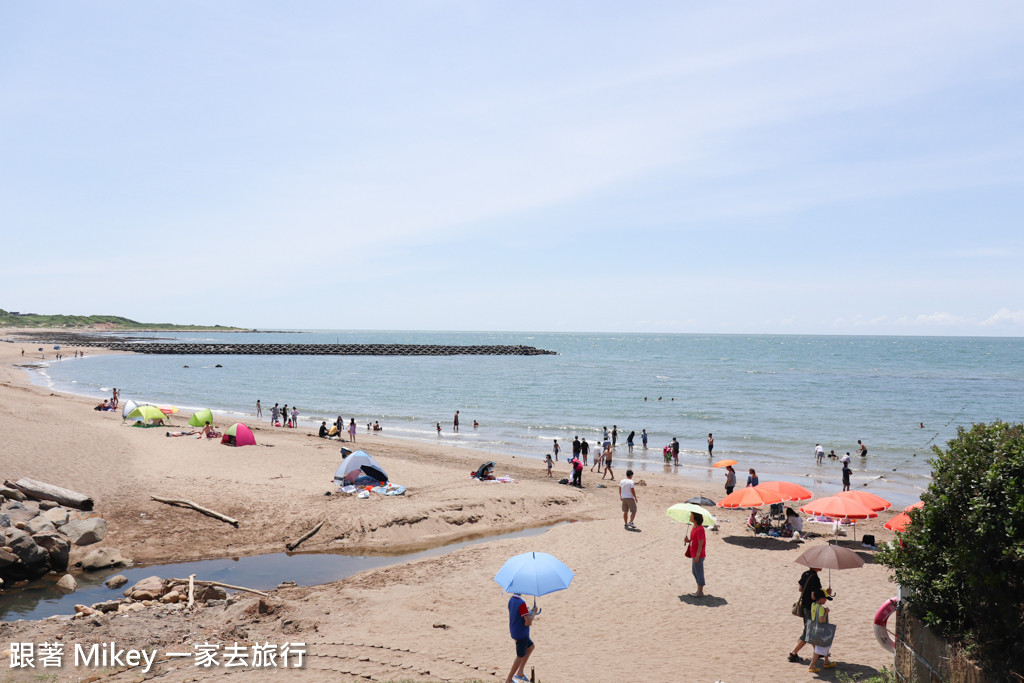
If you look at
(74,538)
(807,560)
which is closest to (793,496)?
(807,560)

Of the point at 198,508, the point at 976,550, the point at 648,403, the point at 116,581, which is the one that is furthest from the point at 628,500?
the point at 648,403

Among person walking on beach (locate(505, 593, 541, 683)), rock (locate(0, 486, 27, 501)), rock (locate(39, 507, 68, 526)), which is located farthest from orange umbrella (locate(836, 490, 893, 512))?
rock (locate(0, 486, 27, 501))

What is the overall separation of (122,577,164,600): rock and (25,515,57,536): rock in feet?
10.6

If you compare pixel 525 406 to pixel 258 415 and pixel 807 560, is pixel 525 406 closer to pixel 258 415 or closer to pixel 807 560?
pixel 258 415

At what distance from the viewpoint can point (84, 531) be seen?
584 inches

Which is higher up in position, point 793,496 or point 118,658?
point 793,496

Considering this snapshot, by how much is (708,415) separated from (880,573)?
33891mm

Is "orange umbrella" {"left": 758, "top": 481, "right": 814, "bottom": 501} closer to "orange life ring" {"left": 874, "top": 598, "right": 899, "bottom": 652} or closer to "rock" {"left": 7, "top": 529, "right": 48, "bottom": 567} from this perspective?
"orange life ring" {"left": 874, "top": 598, "right": 899, "bottom": 652}

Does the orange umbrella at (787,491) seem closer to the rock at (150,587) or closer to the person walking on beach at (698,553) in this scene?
the person walking on beach at (698,553)

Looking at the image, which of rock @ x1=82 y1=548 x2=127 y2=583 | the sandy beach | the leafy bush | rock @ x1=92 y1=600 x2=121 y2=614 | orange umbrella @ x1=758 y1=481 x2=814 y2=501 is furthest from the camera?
orange umbrella @ x1=758 y1=481 x2=814 y2=501

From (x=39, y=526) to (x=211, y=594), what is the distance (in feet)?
17.0

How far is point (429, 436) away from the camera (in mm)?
38219

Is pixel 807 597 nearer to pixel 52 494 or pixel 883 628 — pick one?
pixel 883 628

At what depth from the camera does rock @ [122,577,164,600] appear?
479 inches
